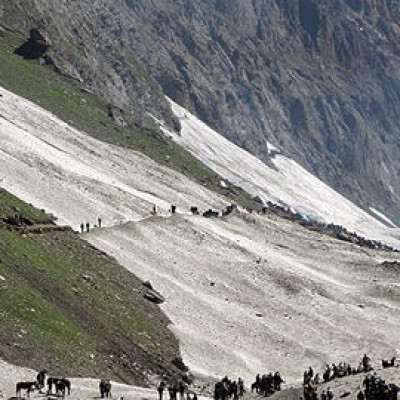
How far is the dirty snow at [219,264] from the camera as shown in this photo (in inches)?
3164

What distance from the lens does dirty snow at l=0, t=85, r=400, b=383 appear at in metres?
80.4

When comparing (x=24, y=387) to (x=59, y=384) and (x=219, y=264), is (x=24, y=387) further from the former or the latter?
(x=219, y=264)

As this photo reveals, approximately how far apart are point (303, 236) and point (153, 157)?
39.9m

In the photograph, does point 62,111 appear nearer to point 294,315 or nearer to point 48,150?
point 48,150

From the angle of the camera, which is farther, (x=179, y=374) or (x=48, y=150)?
(x=48, y=150)

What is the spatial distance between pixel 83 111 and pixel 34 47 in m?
24.8

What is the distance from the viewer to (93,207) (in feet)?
350

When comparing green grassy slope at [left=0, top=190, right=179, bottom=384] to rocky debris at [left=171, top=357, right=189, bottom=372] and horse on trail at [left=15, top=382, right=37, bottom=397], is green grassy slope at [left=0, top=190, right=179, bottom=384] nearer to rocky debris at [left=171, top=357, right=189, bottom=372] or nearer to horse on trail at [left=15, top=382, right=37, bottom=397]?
rocky debris at [left=171, top=357, right=189, bottom=372]

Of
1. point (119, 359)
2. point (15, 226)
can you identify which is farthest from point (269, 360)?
point (15, 226)

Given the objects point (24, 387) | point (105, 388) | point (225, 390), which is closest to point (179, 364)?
point (225, 390)

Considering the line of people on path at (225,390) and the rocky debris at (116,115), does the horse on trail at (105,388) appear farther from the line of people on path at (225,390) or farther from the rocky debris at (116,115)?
the rocky debris at (116,115)

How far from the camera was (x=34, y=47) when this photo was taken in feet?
611

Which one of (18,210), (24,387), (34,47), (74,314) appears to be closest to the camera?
(24,387)

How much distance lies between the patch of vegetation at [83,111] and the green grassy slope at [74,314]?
240 feet
